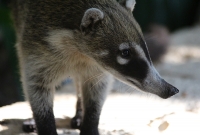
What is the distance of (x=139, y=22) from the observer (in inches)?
395

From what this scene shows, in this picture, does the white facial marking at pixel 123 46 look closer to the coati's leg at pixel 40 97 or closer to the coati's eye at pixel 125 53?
the coati's eye at pixel 125 53

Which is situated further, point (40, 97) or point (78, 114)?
point (78, 114)

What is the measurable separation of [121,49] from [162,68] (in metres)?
4.01

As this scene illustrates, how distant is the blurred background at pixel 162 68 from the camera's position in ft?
15.0

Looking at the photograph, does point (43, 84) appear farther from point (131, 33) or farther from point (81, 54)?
point (131, 33)

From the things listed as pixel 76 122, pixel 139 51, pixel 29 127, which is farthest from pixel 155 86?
pixel 29 127

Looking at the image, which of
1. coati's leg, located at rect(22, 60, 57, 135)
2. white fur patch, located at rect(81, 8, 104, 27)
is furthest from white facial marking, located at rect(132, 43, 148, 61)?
coati's leg, located at rect(22, 60, 57, 135)

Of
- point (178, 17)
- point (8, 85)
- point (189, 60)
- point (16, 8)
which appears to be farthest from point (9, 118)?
point (178, 17)

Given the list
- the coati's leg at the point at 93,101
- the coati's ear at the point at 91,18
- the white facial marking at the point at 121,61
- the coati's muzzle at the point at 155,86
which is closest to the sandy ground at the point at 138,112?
the coati's leg at the point at 93,101

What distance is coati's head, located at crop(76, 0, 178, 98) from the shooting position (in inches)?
140

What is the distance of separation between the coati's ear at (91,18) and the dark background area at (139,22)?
12.5 feet

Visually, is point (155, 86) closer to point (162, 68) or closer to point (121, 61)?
point (121, 61)

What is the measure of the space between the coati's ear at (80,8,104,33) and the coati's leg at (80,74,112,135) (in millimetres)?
630

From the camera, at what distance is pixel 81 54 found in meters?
3.89
